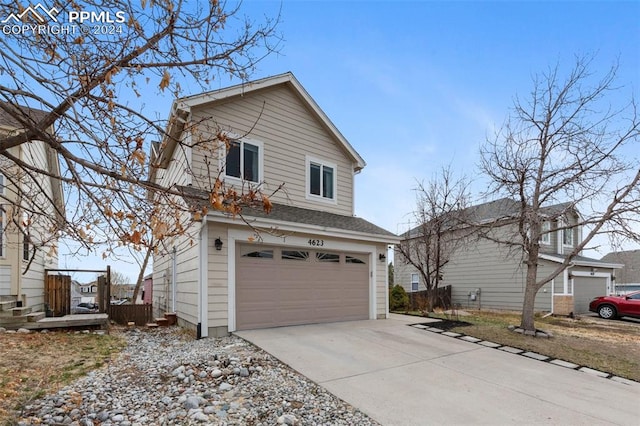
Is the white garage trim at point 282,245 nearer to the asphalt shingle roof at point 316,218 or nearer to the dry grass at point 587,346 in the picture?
the asphalt shingle roof at point 316,218

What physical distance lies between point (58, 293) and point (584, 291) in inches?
873

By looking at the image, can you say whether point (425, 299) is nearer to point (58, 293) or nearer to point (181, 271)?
point (181, 271)

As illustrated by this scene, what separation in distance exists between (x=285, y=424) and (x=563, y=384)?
449 cm

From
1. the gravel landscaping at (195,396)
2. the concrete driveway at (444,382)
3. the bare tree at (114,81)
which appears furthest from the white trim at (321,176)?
the bare tree at (114,81)

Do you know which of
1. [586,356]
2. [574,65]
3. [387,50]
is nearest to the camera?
[586,356]

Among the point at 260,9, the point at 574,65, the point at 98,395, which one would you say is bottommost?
the point at 98,395

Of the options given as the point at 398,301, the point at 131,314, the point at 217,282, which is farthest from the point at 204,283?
the point at 398,301

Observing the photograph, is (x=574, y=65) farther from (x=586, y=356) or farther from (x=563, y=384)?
(x=563, y=384)

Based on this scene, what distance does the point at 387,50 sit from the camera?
9.61 meters

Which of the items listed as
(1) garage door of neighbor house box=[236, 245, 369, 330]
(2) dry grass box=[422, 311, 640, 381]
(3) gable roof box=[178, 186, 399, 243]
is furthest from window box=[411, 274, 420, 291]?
(1) garage door of neighbor house box=[236, 245, 369, 330]

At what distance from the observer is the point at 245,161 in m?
9.79

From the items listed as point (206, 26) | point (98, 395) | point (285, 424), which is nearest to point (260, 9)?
point (206, 26)

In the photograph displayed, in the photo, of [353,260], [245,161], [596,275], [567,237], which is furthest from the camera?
[567,237]

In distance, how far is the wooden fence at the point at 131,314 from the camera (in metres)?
10.8
